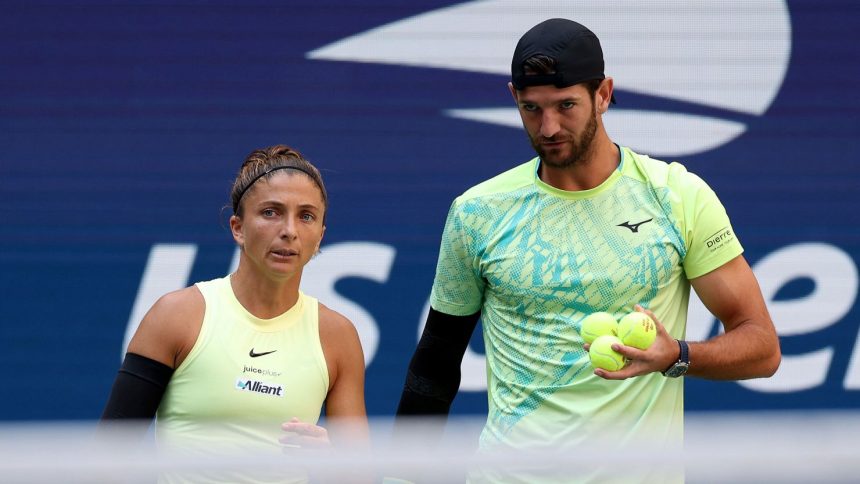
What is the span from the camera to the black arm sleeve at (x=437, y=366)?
3566mm

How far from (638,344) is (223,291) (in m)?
1.11

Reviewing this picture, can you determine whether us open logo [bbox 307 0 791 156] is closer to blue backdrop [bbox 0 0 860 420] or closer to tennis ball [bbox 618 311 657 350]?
blue backdrop [bbox 0 0 860 420]

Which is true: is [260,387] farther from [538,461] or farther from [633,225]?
[538,461]

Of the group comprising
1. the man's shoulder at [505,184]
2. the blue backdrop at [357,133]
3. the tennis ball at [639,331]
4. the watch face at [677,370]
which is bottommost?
the watch face at [677,370]

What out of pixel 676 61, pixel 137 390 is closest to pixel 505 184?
pixel 137 390

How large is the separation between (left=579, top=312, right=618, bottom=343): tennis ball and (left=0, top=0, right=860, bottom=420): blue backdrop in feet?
9.87

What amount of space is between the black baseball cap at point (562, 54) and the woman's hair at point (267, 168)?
613 millimetres

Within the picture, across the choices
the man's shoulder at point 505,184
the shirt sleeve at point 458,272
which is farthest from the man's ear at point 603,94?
the shirt sleeve at point 458,272

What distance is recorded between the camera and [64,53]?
612 cm

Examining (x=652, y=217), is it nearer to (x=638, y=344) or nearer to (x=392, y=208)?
(x=638, y=344)

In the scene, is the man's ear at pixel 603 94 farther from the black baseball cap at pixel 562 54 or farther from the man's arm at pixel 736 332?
the man's arm at pixel 736 332

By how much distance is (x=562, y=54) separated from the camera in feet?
10.6

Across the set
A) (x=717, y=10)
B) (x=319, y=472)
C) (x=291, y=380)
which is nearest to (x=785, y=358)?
(x=717, y=10)

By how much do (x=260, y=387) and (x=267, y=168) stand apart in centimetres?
60
